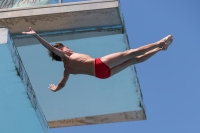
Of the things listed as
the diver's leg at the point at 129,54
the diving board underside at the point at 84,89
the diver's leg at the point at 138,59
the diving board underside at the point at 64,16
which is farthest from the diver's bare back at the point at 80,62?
the diving board underside at the point at 84,89

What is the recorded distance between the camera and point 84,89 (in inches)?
531

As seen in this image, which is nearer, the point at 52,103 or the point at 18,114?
the point at 18,114

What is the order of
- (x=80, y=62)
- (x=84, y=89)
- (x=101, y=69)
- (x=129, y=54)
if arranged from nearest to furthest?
1. (x=129, y=54)
2. (x=101, y=69)
3. (x=80, y=62)
4. (x=84, y=89)

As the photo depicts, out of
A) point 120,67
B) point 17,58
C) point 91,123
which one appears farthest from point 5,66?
point 91,123

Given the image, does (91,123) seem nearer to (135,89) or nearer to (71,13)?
(135,89)

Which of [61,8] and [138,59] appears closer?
[138,59]

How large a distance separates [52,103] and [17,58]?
3529mm

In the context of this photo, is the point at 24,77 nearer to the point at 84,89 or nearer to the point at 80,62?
the point at 80,62

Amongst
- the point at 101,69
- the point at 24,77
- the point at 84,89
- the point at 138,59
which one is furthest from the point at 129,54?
the point at 84,89

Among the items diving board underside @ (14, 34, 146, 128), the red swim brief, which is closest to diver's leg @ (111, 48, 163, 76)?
the red swim brief

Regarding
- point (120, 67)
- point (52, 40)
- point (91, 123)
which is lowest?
point (91, 123)

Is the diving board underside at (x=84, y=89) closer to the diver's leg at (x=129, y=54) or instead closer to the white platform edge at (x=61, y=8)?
the white platform edge at (x=61, y=8)

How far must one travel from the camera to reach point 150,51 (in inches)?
369

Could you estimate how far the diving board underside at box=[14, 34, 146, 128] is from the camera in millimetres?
12266
